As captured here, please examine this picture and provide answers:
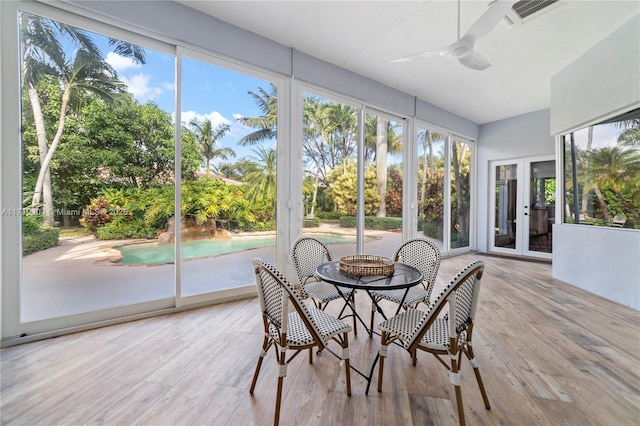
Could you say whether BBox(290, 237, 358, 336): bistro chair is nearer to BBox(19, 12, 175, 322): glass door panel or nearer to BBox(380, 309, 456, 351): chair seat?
BBox(380, 309, 456, 351): chair seat

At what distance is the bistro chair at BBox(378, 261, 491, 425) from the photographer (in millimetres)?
1440

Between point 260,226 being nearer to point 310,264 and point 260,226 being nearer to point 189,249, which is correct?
point 189,249

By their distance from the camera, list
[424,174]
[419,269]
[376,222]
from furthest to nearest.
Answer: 1. [424,174]
2. [376,222]
3. [419,269]

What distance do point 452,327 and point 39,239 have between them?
3350 mm

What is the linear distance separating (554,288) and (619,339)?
1.68m

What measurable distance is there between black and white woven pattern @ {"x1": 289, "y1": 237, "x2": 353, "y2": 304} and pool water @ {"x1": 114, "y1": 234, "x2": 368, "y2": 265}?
1092mm

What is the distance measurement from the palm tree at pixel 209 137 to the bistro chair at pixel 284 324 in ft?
6.95

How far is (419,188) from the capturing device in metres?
5.63

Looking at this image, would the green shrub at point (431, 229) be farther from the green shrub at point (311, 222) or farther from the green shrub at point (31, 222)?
the green shrub at point (31, 222)

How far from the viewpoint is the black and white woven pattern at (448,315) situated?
1.43 metres

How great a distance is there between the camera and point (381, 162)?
16.1 feet

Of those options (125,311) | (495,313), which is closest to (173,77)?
(125,311)

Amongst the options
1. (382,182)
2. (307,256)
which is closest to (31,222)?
(307,256)

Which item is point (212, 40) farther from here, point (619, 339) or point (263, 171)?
point (619, 339)
